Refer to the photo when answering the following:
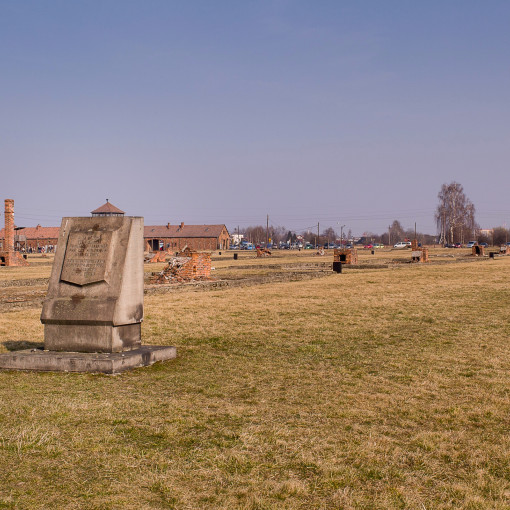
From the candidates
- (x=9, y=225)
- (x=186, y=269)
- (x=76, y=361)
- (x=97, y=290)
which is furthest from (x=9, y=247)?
(x=76, y=361)

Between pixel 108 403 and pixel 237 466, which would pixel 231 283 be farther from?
pixel 237 466

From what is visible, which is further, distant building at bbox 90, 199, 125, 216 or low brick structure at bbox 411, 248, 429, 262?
distant building at bbox 90, 199, 125, 216

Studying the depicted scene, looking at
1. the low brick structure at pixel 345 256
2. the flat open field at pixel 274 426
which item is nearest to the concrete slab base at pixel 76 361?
the flat open field at pixel 274 426

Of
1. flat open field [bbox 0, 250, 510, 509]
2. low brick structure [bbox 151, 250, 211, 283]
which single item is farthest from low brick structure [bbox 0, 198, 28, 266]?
flat open field [bbox 0, 250, 510, 509]

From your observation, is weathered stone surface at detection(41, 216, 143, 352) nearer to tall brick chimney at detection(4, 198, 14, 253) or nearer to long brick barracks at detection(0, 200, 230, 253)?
tall brick chimney at detection(4, 198, 14, 253)

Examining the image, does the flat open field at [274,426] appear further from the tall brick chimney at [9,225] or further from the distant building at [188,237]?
the distant building at [188,237]

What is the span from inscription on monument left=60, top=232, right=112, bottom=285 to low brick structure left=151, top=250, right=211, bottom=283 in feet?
44.7

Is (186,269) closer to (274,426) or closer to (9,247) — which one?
(274,426)

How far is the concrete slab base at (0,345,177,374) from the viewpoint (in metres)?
6.25

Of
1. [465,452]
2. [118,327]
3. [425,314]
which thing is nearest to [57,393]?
[118,327]

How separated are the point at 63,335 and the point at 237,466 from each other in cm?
415

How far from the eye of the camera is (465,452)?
3709 mm

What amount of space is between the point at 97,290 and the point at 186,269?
14.4 metres

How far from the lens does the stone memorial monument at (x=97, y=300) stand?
21.8ft
